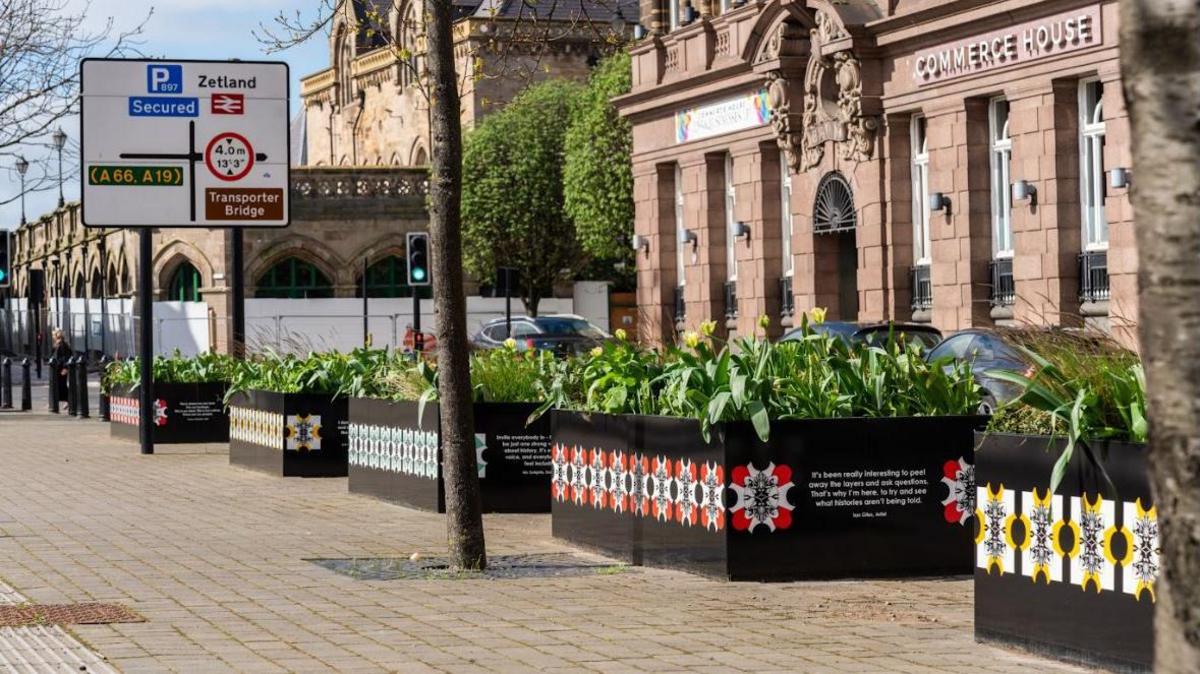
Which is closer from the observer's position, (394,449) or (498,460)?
(498,460)

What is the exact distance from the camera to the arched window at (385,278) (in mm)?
70562

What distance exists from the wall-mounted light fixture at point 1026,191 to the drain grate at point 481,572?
20843 mm

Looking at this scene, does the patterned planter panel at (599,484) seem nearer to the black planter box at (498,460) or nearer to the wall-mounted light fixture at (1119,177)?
the black planter box at (498,460)

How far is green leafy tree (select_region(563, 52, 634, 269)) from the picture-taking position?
60.2 metres

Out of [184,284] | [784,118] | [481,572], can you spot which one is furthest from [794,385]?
[184,284]

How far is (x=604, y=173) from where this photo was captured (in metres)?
60.3

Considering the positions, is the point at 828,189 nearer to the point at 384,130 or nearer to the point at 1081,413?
the point at 1081,413

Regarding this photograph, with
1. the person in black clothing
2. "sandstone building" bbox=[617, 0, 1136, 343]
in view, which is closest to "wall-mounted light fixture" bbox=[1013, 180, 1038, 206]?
"sandstone building" bbox=[617, 0, 1136, 343]

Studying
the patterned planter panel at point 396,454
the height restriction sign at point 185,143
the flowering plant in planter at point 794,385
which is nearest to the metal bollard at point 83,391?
the height restriction sign at point 185,143

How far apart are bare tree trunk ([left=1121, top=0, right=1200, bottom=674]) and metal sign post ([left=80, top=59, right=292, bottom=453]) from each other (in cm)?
2118

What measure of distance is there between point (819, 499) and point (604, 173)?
49205 mm

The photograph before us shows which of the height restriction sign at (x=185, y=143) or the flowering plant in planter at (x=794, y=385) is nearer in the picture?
the flowering plant in planter at (x=794, y=385)

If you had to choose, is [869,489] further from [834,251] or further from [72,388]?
[834,251]

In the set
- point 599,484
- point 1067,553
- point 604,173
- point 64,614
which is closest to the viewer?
point 1067,553
